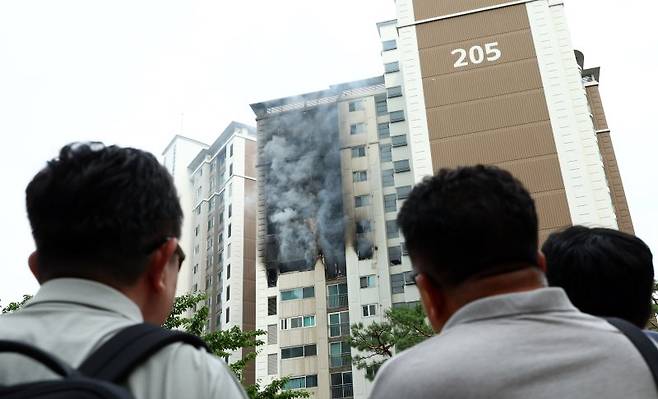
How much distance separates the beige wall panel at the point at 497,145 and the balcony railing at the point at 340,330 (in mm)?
13849

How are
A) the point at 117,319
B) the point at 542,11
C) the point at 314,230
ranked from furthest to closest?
1. the point at 314,230
2. the point at 542,11
3. the point at 117,319

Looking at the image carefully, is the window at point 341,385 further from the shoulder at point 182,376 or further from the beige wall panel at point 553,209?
the shoulder at point 182,376

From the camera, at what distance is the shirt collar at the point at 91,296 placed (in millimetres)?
Result: 1240

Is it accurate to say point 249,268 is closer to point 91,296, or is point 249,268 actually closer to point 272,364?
point 272,364

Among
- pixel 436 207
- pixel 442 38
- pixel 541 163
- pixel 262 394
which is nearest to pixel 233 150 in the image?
pixel 442 38

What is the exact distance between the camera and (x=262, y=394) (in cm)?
1306

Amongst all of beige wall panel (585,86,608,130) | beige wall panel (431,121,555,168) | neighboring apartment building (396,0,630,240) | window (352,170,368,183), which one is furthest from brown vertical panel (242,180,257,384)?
beige wall panel (585,86,608,130)

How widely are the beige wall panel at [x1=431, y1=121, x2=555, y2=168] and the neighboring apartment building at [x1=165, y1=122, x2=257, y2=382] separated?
869 inches

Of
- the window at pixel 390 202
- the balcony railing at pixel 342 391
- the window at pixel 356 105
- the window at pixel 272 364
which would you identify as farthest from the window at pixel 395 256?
the window at pixel 356 105

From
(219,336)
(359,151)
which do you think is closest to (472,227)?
(219,336)

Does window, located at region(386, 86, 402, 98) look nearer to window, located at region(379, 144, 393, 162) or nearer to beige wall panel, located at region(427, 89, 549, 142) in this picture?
window, located at region(379, 144, 393, 162)

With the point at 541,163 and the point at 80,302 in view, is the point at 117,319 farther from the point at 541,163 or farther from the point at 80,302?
the point at 541,163

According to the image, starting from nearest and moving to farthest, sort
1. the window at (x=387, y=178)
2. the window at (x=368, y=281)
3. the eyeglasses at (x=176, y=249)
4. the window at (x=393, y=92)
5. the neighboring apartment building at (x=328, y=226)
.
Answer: the eyeglasses at (x=176, y=249) < the neighboring apartment building at (x=328, y=226) < the window at (x=368, y=281) < the window at (x=393, y=92) < the window at (x=387, y=178)

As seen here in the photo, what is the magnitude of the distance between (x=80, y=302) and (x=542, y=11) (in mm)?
29679
